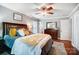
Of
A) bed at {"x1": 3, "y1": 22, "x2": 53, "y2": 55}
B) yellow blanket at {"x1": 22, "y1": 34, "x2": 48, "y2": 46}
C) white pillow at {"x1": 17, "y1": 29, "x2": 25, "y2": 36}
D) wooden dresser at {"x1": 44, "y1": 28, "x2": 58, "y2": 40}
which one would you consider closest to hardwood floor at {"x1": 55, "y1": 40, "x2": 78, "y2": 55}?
wooden dresser at {"x1": 44, "y1": 28, "x2": 58, "y2": 40}

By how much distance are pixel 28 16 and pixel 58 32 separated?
0.66 meters

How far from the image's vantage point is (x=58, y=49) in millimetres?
2250

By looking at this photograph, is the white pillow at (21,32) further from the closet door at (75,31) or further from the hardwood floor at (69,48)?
the closet door at (75,31)

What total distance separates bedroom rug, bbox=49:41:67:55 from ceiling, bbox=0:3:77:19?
530 millimetres

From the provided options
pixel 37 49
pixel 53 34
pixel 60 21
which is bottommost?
pixel 37 49

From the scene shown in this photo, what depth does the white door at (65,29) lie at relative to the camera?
7.54 ft

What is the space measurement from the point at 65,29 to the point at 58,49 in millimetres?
409

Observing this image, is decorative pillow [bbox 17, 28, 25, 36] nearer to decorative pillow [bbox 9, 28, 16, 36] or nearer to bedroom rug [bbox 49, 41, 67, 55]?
decorative pillow [bbox 9, 28, 16, 36]

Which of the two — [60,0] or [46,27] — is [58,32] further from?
Result: [60,0]

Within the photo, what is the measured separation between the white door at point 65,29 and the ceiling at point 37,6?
133 millimetres

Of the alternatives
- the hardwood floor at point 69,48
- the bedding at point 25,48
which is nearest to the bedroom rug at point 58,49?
the hardwood floor at point 69,48

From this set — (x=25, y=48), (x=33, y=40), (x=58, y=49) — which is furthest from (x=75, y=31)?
(x=25, y=48)

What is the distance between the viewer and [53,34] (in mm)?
2279
